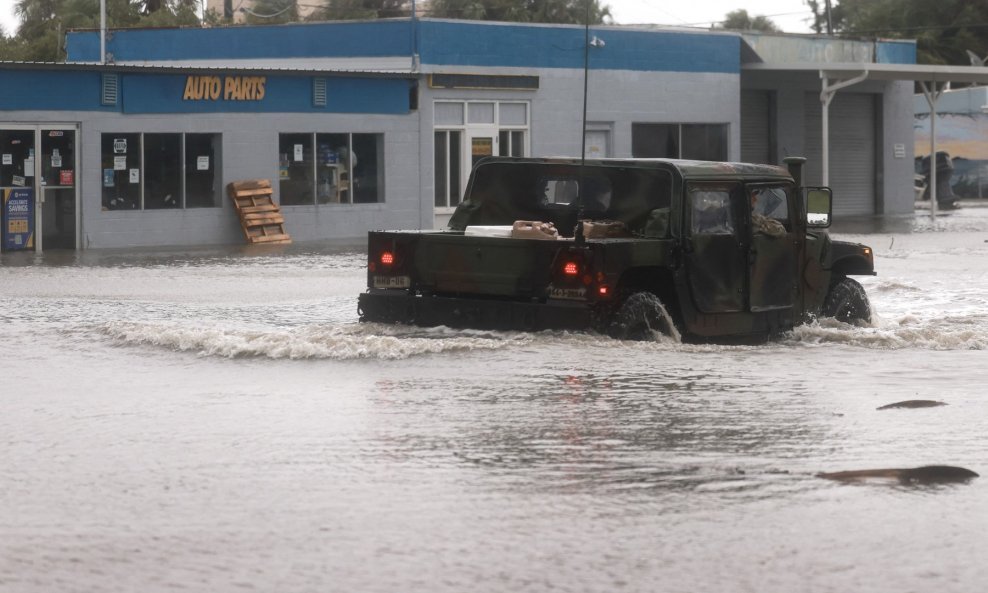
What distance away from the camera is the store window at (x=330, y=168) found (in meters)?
32.0

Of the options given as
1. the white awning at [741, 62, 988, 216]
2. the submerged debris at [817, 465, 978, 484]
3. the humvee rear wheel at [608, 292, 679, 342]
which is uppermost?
the white awning at [741, 62, 988, 216]

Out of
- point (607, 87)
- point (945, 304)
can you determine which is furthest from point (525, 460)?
point (607, 87)

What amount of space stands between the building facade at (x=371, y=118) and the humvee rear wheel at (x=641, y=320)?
→ 17.1m

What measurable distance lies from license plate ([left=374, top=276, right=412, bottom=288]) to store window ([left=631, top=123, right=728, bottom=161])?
25.6 meters

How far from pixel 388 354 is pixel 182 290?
24.1 feet

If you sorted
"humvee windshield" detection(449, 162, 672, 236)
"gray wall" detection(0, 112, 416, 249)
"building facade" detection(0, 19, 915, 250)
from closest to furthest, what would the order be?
"humvee windshield" detection(449, 162, 672, 236) → "building facade" detection(0, 19, 915, 250) → "gray wall" detection(0, 112, 416, 249)

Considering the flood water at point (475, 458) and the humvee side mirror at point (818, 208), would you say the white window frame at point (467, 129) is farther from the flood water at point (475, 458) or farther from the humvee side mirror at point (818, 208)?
the humvee side mirror at point (818, 208)

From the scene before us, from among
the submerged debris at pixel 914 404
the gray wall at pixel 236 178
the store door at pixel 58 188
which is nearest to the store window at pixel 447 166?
the gray wall at pixel 236 178

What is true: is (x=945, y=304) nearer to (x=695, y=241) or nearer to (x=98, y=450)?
(x=695, y=241)

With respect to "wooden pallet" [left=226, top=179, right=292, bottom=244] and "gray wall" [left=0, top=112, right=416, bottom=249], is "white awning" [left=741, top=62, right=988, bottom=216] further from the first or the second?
"wooden pallet" [left=226, top=179, right=292, bottom=244]

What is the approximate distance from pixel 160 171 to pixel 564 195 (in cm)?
1724

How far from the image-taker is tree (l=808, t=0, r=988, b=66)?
7606 cm

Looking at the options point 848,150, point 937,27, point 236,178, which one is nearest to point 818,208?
point 236,178

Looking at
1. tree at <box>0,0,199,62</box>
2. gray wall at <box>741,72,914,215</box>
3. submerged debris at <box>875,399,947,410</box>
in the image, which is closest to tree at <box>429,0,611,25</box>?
tree at <box>0,0,199,62</box>
